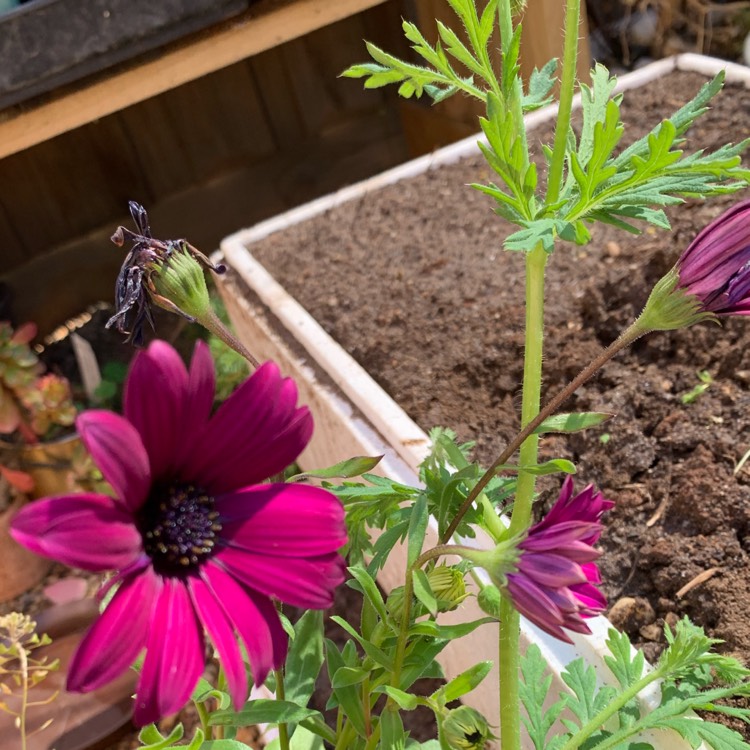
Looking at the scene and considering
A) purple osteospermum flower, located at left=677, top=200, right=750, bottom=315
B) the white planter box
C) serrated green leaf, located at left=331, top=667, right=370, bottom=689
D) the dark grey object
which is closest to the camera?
purple osteospermum flower, located at left=677, top=200, right=750, bottom=315

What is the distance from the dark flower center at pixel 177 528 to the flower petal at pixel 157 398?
2cm

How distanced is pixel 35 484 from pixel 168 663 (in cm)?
119

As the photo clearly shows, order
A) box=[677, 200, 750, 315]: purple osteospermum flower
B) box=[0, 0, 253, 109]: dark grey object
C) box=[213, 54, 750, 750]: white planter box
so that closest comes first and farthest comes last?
box=[677, 200, 750, 315]: purple osteospermum flower → box=[213, 54, 750, 750]: white planter box → box=[0, 0, 253, 109]: dark grey object

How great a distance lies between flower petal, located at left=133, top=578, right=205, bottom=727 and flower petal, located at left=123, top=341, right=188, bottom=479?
2.4 inches

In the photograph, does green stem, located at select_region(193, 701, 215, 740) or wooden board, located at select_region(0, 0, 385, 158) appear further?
wooden board, located at select_region(0, 0, 385, 158)

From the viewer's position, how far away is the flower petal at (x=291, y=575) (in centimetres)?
36

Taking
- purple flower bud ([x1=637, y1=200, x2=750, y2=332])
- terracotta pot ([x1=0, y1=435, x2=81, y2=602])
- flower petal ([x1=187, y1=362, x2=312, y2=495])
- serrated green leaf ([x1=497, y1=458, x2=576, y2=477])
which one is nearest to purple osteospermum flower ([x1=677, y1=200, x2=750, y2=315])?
purple flower bud ([x1=637, y1=200, x2=750, y2=332])

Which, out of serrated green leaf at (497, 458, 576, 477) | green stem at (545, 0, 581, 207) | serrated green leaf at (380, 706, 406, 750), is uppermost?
green stem at (545, 0, 581, 207)

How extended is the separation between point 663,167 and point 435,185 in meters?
0.79

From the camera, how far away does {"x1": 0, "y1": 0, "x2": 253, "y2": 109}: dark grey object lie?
1.04m

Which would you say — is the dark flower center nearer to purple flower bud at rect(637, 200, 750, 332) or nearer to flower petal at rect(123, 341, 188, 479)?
flower petal at rect(123, 341, 188, 479)

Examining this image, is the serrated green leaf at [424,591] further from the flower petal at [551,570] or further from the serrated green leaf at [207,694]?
the serrated green leaf at [207,694]

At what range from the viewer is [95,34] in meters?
1.08

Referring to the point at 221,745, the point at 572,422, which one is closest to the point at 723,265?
the point at 572,422
